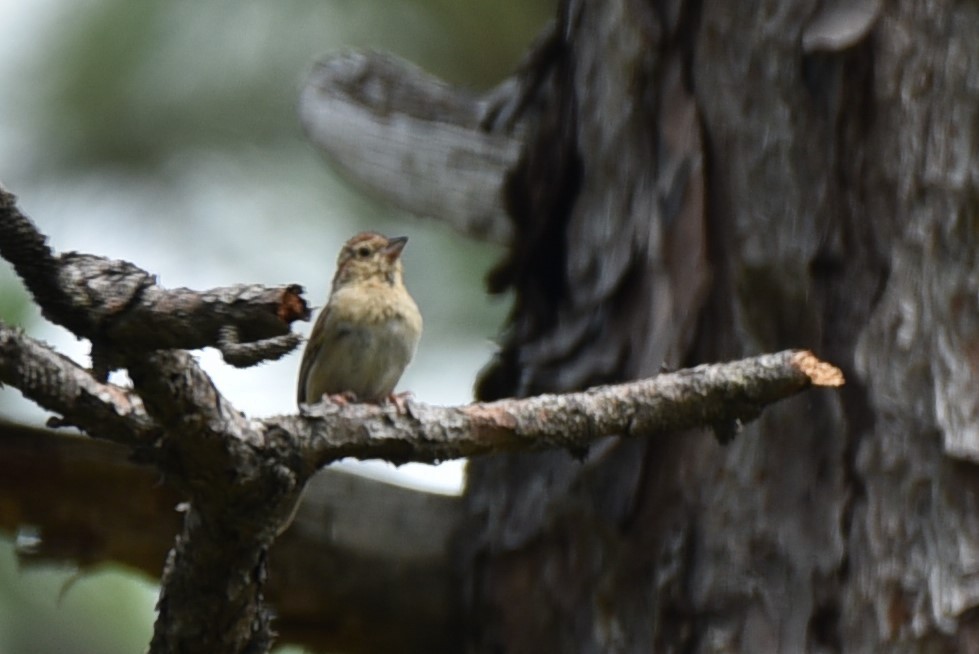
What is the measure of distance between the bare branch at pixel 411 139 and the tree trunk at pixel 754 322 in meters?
0.52

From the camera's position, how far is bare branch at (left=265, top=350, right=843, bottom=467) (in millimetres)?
2469

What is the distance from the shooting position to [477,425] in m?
2.48

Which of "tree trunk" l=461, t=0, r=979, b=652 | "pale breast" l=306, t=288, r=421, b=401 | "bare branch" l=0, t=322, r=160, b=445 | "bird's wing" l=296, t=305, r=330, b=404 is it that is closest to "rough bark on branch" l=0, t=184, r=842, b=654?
"bare branch" l=0, t=322, r=160, b=445

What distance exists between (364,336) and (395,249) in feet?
1.52

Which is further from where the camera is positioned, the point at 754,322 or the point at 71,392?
the point at 754,322

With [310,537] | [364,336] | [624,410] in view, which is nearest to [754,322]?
[624,410]

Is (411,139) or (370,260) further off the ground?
(411,139)

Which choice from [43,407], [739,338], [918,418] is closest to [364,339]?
[739,338]

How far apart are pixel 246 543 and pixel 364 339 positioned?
274cm

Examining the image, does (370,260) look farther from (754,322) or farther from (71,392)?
(71,392)

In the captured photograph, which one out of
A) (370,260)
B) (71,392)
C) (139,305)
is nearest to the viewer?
(139,305)

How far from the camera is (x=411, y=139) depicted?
4719 millimetres

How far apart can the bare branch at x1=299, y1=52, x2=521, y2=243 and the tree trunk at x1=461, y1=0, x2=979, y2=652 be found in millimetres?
518

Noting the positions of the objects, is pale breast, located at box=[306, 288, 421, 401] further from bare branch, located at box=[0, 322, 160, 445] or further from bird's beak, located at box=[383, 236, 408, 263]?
bare branch, located at box=[0, 322, 160, 445]
